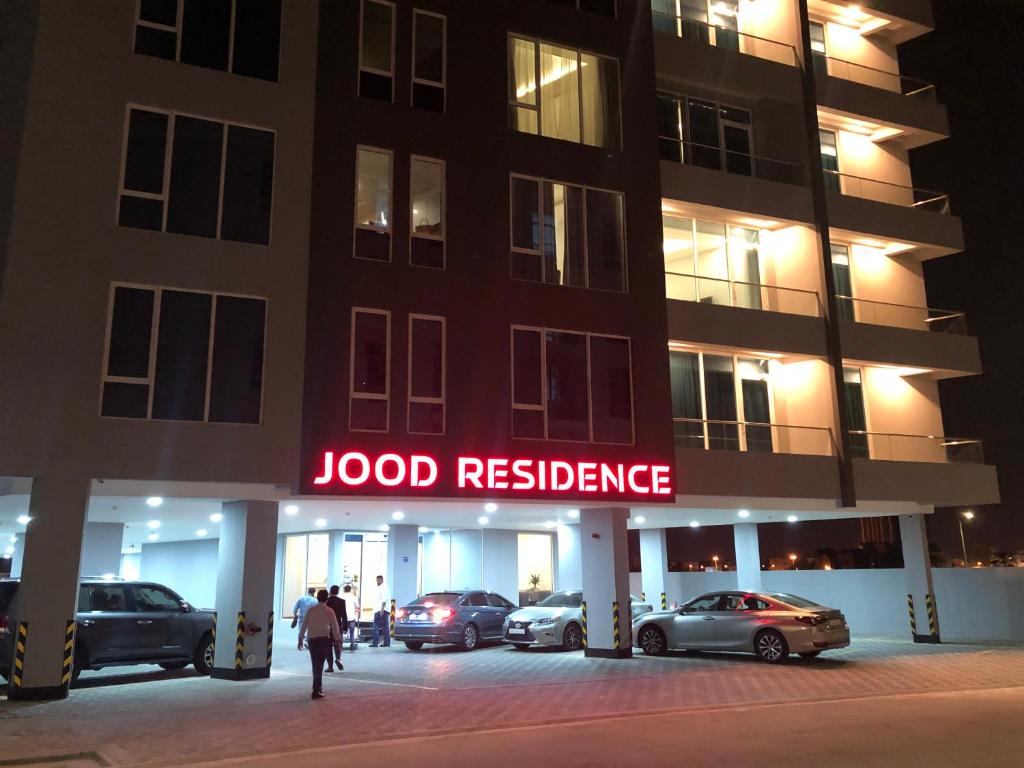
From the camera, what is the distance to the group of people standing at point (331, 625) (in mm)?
13812

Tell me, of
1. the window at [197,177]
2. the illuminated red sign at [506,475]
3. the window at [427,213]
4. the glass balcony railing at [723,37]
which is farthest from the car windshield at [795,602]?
the glass balcony railing at [723,37]

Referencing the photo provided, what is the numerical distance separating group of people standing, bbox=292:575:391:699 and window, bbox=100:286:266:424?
12.3 feet

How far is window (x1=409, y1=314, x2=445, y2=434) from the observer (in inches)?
657

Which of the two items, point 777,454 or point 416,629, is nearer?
point 777,454

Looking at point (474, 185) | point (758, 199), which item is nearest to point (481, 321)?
point (474, 185)

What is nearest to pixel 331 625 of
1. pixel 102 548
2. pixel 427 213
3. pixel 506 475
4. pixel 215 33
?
pixel 506 475

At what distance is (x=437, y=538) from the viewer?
2939 centimetres

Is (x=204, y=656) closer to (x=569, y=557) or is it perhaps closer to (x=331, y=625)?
(x=331, y=625)

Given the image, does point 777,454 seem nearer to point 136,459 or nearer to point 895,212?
point 895,212

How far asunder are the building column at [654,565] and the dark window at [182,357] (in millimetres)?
18980

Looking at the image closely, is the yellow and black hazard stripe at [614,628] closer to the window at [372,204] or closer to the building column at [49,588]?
the window at [372,204]

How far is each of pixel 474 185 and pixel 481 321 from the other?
9.92ft

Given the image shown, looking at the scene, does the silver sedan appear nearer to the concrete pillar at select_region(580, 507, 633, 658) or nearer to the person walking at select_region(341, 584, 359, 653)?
the concrete pillar at select_region(580, 507, 633, 658)

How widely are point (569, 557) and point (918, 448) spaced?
10.8 metres
